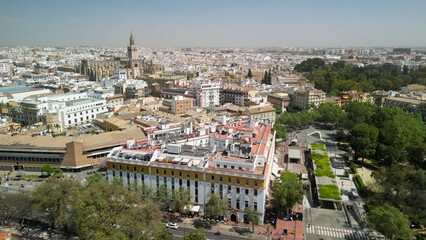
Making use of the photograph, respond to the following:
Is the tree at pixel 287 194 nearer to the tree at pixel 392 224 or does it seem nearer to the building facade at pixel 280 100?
the tree at pixel 392 224

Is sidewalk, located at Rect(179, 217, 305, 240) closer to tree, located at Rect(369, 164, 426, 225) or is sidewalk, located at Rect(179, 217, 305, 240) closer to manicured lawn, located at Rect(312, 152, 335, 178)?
tree, located at Rect(369, 164, 426, 225)

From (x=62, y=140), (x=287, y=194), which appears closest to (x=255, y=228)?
(x=287, y=194)

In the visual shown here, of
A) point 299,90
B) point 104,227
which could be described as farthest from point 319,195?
point 299,90

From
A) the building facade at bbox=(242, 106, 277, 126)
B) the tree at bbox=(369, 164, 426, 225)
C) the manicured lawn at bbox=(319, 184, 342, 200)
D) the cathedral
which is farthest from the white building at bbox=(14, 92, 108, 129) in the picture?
the tree at bbox=(369, 164, 426, 225)

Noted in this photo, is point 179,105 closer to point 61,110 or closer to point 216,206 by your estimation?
point 61,110

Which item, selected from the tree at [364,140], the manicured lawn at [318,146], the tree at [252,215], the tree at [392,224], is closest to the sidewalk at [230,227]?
the tree at [252,215]
